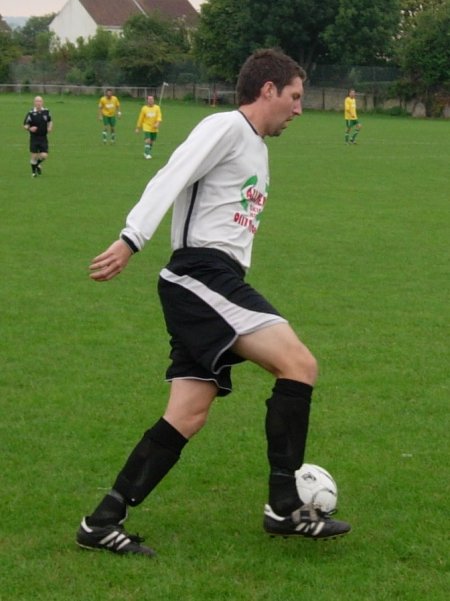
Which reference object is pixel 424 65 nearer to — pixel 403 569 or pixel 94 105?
pixel 94 105

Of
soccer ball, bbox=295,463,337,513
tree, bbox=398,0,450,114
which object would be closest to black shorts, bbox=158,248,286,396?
soccer ball, bbox=295,463,337,513

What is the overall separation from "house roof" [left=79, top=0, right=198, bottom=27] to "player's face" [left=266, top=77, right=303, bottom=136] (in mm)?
111448

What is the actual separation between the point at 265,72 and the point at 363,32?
72500 mm

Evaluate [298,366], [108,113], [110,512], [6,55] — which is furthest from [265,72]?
[6,55]

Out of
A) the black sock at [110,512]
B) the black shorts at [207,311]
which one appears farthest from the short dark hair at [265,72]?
the black sock at [110,512]

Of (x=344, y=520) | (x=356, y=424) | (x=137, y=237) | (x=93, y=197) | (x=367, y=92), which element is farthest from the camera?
(x=367, y=92)

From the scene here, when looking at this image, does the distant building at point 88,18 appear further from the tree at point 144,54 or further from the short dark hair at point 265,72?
the short dark hair at point 265,72

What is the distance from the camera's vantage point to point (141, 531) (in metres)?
5.11

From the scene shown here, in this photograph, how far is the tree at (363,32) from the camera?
74.1 meters

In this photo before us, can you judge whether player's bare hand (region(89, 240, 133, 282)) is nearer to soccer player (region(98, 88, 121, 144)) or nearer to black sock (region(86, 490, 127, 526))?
black sock (region(86, 490, 127, 526))

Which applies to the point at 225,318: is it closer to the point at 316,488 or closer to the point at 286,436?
the point at 286,436

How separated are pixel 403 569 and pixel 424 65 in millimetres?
67815

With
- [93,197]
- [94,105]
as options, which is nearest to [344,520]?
[93,197]

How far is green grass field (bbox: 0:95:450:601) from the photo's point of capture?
465 cm
